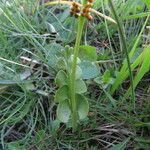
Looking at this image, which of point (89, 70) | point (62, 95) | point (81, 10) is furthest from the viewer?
point (89, 70)

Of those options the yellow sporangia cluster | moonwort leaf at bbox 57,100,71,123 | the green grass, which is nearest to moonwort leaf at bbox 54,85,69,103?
moonwort leaf at bbox 57,100,71,123

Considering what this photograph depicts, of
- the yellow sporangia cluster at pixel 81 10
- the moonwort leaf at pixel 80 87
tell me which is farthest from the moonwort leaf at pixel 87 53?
the yellow sporangia cluster at pixel 81 10

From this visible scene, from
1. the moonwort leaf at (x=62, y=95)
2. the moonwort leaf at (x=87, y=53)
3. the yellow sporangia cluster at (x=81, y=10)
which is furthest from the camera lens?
the moonwort leaf at (x=87, y=53)

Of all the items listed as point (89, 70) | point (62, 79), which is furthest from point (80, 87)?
point (89, 70)

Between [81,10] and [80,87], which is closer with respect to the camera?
[81,10]

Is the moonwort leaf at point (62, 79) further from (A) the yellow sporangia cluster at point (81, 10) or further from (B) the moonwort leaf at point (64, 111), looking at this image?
(A) the yellow sporangia cluster at point (81, 10)

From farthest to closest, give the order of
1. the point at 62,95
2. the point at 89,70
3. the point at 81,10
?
1. the point at 89,70
2. the point at 62,95
3. the point at 81,10

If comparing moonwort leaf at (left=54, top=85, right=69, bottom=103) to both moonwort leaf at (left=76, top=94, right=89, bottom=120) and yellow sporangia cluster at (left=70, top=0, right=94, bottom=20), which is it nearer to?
moonwort leaf at (left=76, top=94, right=89, bottom=120)

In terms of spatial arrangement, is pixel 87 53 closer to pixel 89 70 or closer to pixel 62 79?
pixel 89 70

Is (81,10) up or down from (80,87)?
up
